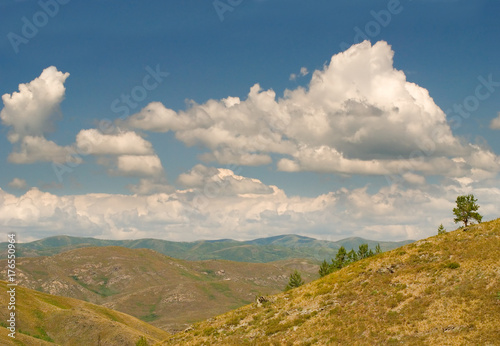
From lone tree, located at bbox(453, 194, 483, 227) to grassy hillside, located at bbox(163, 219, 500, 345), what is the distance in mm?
31148

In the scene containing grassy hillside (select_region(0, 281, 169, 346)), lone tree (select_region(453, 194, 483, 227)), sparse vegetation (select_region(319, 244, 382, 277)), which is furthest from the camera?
sparse vegetation (select_region(319, 244, 382, 277))

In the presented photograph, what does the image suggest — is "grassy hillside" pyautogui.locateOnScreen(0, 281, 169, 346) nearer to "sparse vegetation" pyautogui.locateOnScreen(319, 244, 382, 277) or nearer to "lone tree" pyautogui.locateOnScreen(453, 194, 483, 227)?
"sparse vegetation" pyautogui.locateOnScreen(319, 244, 382, 277)

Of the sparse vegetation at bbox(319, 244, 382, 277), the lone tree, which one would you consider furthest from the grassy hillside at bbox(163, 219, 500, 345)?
the sparse vegetation at bbox(319, 244, 382, 277)

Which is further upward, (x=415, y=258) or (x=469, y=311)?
(x=415, y=258)

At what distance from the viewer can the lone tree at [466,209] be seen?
73.8 meters

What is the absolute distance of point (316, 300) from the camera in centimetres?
4297

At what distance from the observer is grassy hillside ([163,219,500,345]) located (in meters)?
28.8

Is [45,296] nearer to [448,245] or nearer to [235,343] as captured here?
[235,343]

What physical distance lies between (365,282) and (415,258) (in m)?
6.80

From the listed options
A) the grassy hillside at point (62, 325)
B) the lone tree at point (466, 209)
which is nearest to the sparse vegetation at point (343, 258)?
the lone tree at point (466, 209)

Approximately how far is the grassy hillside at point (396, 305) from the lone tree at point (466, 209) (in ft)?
102

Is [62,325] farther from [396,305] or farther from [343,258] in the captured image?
[396,305]

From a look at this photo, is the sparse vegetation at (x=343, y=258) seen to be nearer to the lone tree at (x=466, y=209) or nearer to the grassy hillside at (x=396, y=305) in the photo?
the lone tree at (x=466, y=209)

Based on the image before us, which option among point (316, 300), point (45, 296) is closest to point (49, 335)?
point (45, 296)
